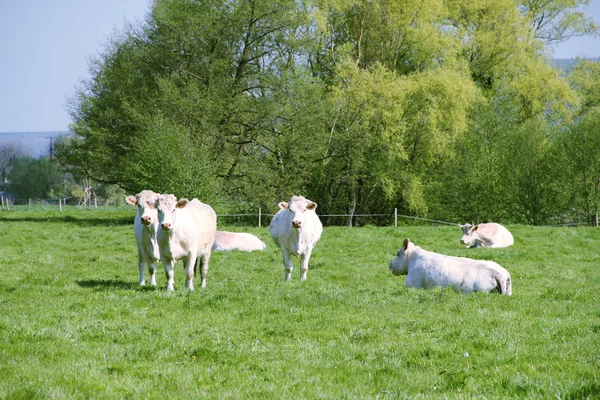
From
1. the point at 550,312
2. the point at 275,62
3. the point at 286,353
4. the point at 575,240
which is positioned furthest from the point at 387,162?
the point at 286,353

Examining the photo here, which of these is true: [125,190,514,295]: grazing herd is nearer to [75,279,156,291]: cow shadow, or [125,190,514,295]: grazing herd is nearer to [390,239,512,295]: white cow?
[390,239,512,295]: white cow

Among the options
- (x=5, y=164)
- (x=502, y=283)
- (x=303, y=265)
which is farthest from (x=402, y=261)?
(x=5, y=164)

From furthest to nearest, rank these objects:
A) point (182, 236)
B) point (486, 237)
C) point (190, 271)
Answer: point (486, 237) → point (190, 271) → point (182, 236)

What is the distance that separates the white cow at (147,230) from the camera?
41.3 feet

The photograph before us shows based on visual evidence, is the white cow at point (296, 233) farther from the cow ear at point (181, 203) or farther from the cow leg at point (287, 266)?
the cow ear at point (181, 203)

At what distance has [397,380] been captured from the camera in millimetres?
6703

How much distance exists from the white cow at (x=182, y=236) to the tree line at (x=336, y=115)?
21118 mm

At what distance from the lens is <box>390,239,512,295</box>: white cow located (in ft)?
41.0

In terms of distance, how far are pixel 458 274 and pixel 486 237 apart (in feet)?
36.2

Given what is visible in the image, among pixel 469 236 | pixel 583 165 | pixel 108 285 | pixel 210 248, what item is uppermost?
pixel 583 165

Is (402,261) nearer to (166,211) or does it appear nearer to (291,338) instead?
(166,211)

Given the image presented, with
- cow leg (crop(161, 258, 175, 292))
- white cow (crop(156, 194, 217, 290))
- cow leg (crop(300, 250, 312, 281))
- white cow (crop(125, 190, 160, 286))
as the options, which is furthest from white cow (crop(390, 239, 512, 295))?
white cow (crop(125, 190, 160, 286))

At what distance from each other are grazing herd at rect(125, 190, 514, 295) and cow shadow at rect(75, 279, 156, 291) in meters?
0.37

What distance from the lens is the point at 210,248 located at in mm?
13773
